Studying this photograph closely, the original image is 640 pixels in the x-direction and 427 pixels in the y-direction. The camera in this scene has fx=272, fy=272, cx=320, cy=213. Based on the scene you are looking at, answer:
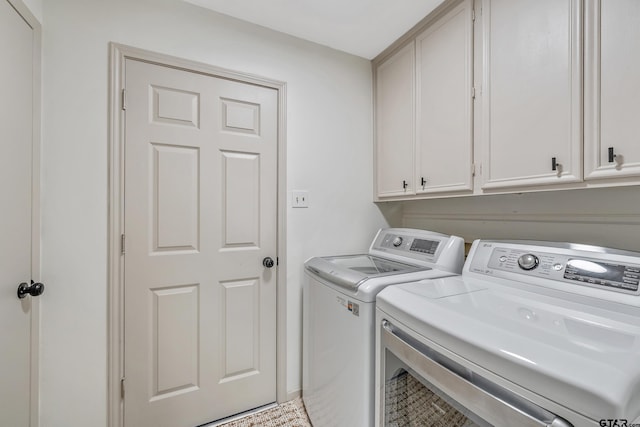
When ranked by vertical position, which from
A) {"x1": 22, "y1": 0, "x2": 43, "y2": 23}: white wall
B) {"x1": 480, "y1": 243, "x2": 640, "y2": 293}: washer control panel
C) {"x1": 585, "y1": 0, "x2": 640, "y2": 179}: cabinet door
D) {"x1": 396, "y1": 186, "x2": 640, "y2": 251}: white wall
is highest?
{"x1": 22, "y1": 0, "x2": 43, "y2": 23}: white wall

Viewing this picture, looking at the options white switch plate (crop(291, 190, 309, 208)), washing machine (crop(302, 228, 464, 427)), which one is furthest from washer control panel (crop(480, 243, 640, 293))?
white switch plate (crop(291, 190, 309, 208))

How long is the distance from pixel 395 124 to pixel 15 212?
200 centimetres

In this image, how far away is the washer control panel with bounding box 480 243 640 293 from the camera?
0.88 metres

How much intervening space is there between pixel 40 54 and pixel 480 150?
6.88 ft

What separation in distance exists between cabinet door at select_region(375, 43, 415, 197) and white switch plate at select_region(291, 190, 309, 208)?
57 cm

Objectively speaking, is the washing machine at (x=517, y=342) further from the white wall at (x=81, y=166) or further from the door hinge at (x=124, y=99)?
the door hinge at (x=124, y=99)

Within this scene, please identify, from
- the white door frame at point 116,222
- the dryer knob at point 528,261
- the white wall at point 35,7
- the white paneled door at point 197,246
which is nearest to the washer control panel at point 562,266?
the dryer knob at point 528,261

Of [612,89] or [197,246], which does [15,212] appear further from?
[612,89]

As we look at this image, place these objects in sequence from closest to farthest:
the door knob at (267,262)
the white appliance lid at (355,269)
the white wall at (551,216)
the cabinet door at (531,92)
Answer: the cabinet door at (531,92), the white wall at (551,216), the white appliance lid at (355,269), the door knob at (267,262)

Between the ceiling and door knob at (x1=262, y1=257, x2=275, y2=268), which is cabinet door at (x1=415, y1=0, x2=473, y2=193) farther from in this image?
door knob at (x1=262, y1=257, x2=275, y2=268)

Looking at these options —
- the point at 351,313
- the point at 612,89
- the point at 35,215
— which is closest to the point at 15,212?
the point at 35,215

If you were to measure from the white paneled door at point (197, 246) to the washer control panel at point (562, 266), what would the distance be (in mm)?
1206

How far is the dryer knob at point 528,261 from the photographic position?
1.09 metres

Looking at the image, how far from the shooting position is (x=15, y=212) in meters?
1.09
